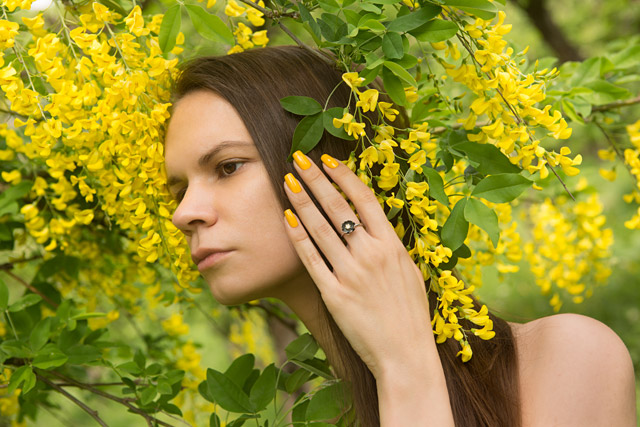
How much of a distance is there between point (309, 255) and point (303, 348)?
1.38 feet

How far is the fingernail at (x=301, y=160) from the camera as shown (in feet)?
4.19

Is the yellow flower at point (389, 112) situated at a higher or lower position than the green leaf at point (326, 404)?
higher

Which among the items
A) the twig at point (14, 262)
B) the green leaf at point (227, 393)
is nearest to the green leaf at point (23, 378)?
the green leaf at point (227, 393)

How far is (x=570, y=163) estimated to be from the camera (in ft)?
4.01

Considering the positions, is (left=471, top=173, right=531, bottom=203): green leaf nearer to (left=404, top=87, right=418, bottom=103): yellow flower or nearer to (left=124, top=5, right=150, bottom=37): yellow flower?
(left=404, top=87, right=418, bottom=103): yellow flower

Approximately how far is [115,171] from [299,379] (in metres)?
0.66

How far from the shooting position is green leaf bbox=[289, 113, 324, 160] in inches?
50.0

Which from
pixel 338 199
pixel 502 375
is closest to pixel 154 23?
pixel 338 199

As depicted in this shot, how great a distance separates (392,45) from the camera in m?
1.17

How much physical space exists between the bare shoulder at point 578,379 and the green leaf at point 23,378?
1083 mm

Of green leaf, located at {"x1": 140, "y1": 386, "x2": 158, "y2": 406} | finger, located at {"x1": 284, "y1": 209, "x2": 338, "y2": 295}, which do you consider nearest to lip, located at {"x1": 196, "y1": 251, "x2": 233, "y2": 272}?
finger, located at {"x1": 284, "y1": 209, "x2": 338, "y2": 295}

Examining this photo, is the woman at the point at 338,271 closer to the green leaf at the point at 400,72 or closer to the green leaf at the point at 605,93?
the green leaf at the point at 400,72

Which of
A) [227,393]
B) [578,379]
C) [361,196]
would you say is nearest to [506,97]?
[361,196]

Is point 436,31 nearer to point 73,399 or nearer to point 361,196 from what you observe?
point 361,196
